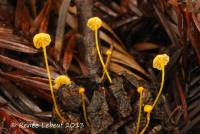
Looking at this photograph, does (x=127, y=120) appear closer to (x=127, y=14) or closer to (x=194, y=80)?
(x=194, y=80)

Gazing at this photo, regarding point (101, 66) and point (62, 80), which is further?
point (101, 66)

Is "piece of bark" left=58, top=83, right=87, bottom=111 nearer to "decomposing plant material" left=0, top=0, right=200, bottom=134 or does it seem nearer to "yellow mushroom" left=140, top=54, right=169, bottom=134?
"decomposing plant material" left=0, top=0, right=200, bottom=134

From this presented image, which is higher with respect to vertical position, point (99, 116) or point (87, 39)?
point (87, 39)

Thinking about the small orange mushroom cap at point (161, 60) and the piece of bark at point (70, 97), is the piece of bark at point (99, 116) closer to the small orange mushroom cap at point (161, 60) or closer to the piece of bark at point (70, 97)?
the piece of bark at point (70, 97)

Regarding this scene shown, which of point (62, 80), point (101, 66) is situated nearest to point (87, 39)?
point (101, 66)

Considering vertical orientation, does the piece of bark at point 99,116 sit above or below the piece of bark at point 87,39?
below

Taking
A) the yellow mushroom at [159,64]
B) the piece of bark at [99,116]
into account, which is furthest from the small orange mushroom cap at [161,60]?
the piece of bark at [99,116]

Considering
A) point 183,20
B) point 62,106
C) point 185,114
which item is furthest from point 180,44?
point 62,106

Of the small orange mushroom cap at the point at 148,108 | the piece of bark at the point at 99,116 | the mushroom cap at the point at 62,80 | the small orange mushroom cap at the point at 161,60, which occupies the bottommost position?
the piece of bark at the point at 99,116

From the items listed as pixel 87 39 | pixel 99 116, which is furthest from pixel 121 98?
pixel 87 39

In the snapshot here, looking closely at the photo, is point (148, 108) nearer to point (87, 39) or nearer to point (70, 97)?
point (70, 97)

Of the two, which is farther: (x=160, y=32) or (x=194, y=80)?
(x=160, y=32)
